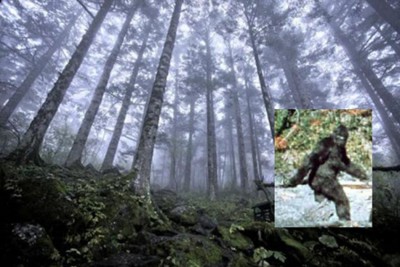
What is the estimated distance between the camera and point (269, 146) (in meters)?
36.1

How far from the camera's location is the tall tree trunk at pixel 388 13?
13352mm

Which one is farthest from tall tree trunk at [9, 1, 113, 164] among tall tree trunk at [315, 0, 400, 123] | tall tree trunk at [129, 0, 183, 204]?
tall tree trunk at [315, 0, 400, 123]

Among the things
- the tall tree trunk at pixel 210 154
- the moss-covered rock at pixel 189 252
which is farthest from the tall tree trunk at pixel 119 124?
the moss-covered rock at pixel 189 252

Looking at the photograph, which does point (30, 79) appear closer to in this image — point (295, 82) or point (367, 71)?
point (295, 82)

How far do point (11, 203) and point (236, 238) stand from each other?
4.54 m

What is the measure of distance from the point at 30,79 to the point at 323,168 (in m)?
22.6

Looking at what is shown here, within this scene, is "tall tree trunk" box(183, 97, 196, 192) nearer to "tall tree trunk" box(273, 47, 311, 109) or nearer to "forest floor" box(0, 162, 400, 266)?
"tall tree trunk" box(273, 47, 311, 109)

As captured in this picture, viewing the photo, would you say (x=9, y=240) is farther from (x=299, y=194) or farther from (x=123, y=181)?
(x=299, y=194)

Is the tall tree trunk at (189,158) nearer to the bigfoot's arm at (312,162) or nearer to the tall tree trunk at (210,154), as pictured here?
the tall tree trunk at (210,154)

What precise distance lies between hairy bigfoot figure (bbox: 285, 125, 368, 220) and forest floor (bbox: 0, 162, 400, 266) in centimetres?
138

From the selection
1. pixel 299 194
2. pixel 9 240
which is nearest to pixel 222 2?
pixel 299 194

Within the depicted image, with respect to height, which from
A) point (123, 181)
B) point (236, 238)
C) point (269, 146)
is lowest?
point (236, 238)

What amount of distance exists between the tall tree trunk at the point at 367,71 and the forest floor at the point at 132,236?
12.5 meters

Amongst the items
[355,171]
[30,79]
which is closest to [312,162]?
[355,171]
